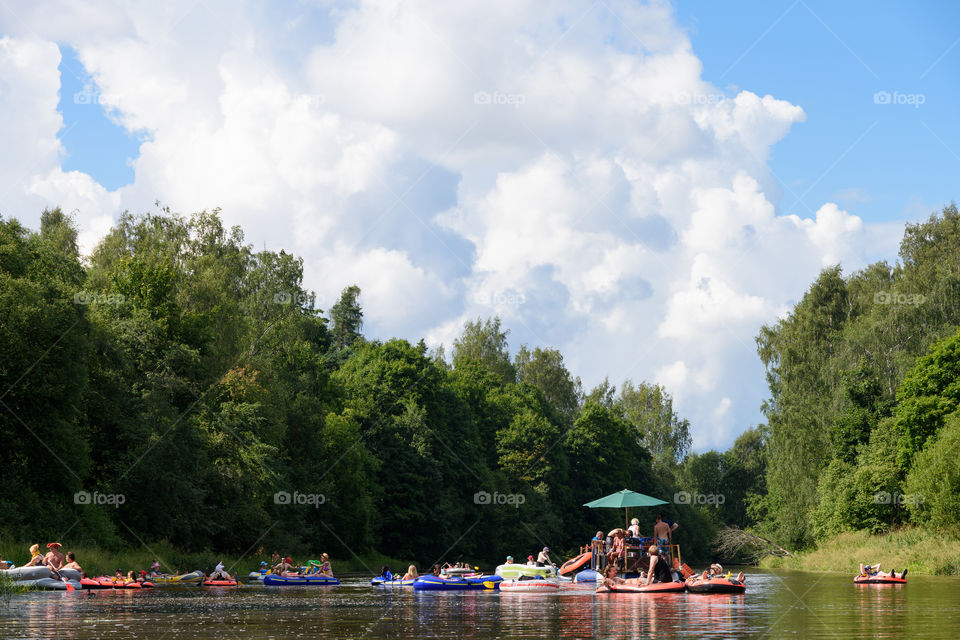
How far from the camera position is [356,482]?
76.6m

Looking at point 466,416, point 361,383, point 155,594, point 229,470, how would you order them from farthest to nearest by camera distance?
point 466,416 → point 361,383 → point 229,470 → point 155,594

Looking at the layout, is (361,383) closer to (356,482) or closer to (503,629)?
(356,482)

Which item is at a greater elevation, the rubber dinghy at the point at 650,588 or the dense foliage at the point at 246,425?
the dense foliage at the point at 246,425

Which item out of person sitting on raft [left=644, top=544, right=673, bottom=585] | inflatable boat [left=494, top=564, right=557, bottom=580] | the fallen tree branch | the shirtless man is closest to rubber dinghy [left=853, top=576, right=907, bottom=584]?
person sitting on raft [left=644, top=544, right=673, bottom=585]

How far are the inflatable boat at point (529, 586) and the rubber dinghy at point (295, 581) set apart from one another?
1042 cm

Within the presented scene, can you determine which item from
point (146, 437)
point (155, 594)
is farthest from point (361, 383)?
point (155, 594)

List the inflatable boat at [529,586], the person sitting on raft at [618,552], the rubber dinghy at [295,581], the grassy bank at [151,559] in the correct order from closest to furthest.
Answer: the grassy bank at [151,559] → the person sitting on raft at [618,552] → the inflatable boat at [529,586] → the rubber dinghy at [295,581]

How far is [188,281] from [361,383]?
66.0ft

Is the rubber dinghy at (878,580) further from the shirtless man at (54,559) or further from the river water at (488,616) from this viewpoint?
the shirtless man at (54,559)

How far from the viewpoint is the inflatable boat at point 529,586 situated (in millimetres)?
42969

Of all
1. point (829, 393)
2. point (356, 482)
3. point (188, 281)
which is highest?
point (188, 281)

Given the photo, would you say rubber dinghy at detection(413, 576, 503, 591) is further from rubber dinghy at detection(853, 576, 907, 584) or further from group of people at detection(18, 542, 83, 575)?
rubber dinghy at detection(853, 576, 907, 584)

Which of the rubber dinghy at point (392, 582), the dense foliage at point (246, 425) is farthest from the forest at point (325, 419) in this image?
the rubber dinghy at point (392, 582)

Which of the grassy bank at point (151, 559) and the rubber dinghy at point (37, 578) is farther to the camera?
the grassy bank at point (151, 559)
